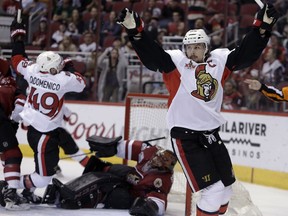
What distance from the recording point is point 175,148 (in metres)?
4.42

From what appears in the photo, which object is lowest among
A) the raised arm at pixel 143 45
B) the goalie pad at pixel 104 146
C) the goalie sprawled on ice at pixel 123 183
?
the goalie sprawled on ice at pixel 123 183

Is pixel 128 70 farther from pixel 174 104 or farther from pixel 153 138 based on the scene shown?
pixel 174 104

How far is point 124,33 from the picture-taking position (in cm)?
1005

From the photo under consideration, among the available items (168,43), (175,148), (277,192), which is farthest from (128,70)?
(175,148)

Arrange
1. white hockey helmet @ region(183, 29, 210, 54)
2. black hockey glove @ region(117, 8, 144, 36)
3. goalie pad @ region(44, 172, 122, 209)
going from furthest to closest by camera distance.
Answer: goalie pad @ region(44, 172, 122, 209) < white hockey helmet @ region(183, 29, 210, 54) < black hockey glove @ region(117, 8, 144, 36)

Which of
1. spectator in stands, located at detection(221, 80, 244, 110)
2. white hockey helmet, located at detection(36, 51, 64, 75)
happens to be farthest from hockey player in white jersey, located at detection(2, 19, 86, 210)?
spectator in stands, located at detection(221, 80, 244, 110)

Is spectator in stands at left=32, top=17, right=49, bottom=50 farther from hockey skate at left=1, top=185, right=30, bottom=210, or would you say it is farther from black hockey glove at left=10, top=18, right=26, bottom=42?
hockey skate at left=1, top=185, right=30, bottom=210

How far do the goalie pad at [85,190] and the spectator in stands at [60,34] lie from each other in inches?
193

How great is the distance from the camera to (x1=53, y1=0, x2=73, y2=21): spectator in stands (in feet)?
34.8

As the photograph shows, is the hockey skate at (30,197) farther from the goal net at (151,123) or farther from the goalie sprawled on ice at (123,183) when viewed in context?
the goal net at (151,123)

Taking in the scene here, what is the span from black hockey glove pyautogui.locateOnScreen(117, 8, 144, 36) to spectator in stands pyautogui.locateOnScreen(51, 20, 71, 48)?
629cm

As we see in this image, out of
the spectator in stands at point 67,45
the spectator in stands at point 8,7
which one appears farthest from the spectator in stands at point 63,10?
the spectator in stands at point 8,7

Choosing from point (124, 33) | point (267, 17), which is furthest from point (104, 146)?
point (124, 33)

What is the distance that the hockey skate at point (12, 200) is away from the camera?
17.7 feet
